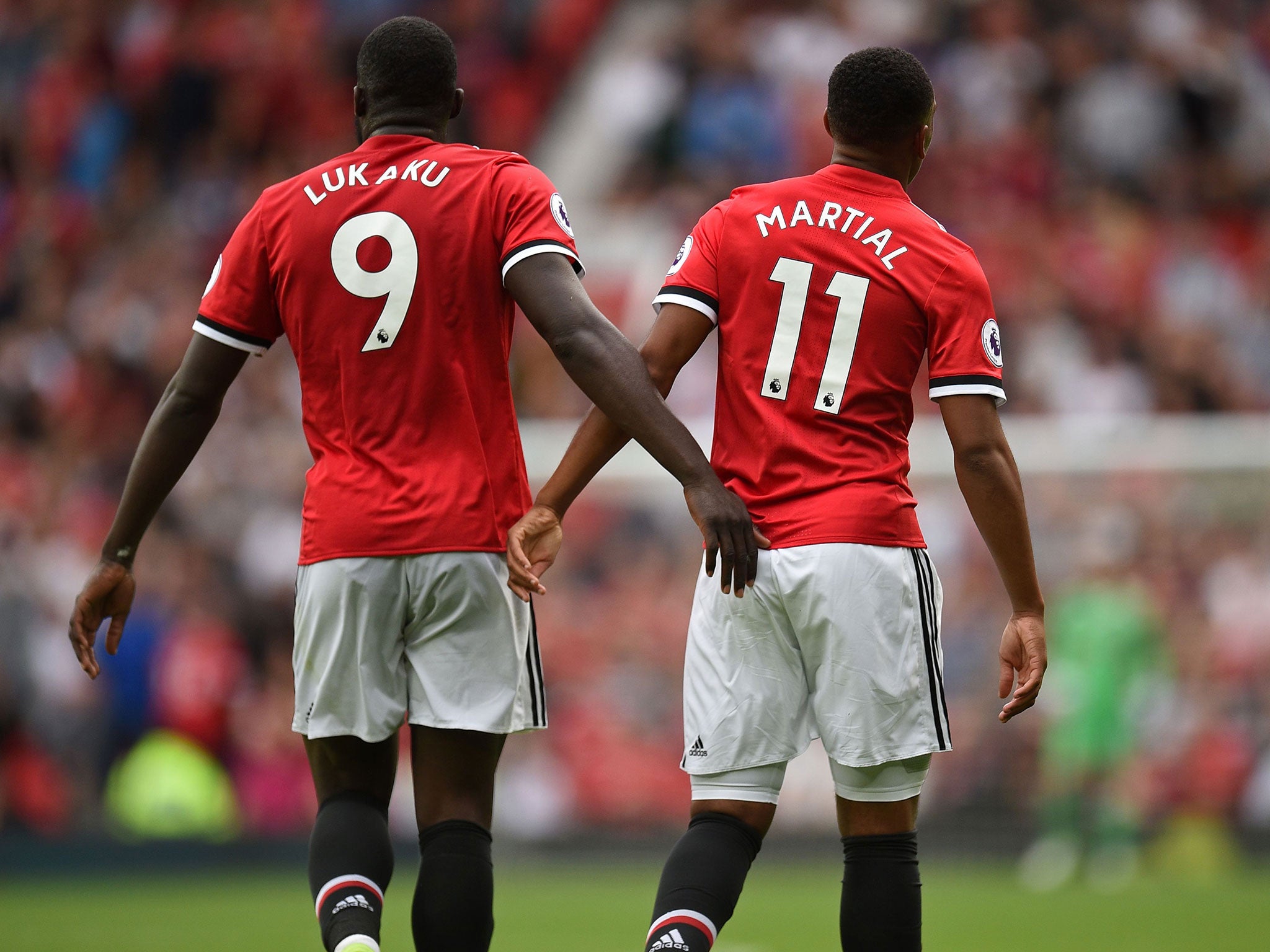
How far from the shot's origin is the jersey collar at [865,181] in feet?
13.2

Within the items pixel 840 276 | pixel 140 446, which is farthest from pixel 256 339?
pixel 840 276

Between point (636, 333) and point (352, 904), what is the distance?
9.51 m

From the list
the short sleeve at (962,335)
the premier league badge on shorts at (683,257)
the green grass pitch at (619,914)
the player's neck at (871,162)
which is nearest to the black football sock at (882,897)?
the short sleeve at (962,335)

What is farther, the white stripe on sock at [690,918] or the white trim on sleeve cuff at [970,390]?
the white trim on sleeve cuff at [970,390]

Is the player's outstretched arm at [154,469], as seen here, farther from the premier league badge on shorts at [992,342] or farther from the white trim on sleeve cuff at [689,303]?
the premier league badge on shorts at [992,342]

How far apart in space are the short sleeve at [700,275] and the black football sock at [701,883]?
1.17 m

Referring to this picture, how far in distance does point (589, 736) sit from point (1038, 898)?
10.7ft

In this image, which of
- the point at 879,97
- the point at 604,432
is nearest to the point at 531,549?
the point at 604,432

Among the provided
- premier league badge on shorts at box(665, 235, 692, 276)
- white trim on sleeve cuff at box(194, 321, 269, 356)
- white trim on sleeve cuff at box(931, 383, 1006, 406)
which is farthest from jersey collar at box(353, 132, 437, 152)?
white trim on sleeve cuff at box(931, 383, 1006, 406)

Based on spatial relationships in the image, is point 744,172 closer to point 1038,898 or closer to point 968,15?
point 968,15

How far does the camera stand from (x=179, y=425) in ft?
13.6

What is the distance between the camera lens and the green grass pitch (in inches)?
285

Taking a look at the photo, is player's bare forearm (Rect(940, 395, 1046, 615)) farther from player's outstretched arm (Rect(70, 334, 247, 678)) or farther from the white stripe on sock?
player's outstretched arm (Rect(70, 334, 247, 678))

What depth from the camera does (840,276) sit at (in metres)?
3.91
